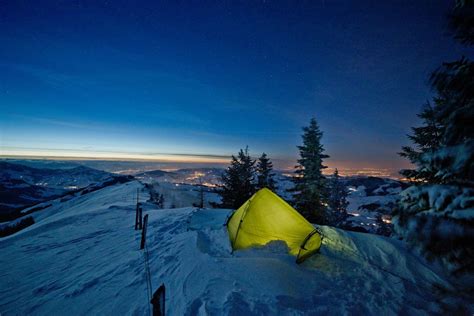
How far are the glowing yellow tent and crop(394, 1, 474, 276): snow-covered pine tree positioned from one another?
16.0 ft

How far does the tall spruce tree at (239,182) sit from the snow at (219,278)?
46.9 feet

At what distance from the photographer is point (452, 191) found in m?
2.71

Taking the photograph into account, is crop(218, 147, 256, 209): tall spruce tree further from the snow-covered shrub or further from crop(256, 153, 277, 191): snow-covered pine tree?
the snow-covered shrub

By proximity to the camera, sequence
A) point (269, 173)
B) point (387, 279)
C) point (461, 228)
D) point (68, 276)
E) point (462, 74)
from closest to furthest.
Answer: point (461, 228), point (462, 74), point (387, 279), point (68, 276), point (269, 173)

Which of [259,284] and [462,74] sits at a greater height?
[462,74]

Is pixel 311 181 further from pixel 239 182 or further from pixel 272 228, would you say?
pixel 272 228

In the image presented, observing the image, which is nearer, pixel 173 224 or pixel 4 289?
pixel 4 289

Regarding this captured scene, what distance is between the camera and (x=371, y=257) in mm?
7645

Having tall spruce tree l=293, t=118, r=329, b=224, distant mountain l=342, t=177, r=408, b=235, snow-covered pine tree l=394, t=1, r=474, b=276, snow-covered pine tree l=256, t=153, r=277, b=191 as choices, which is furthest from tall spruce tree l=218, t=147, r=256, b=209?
distant mountain l=342, t=177, r=408, b=235

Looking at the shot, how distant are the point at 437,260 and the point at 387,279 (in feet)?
16.3

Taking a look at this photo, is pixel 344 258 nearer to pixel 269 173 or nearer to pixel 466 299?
pixel 466 299

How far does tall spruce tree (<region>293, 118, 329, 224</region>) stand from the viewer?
20.6 metres

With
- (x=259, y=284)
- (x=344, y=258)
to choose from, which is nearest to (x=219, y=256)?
(x=259, y=284)

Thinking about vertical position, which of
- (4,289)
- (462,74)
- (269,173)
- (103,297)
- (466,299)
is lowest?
(4,289)
